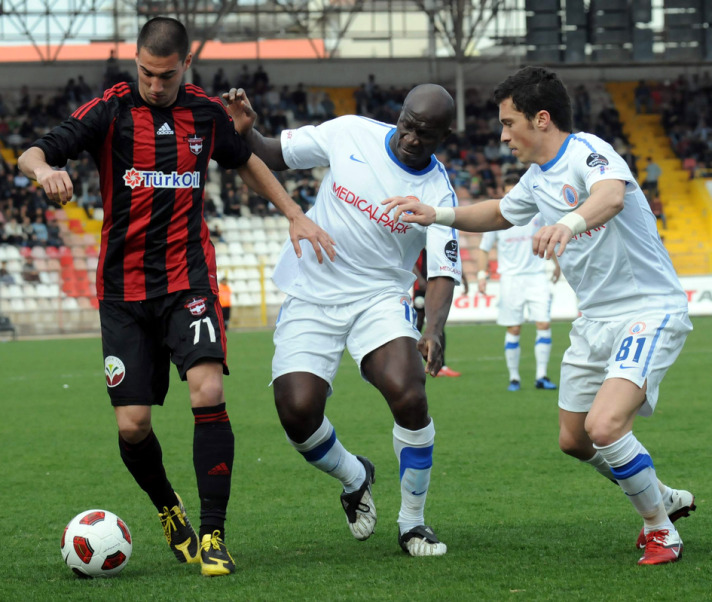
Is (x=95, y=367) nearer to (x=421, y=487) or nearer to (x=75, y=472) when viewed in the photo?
(x=75, y=472)

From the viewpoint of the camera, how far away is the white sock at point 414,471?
5.26 metres

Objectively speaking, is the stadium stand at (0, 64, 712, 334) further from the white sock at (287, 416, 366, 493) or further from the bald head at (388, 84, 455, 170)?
the bald head at (388, 84, 455, 170)

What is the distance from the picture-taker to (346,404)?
1166 cm

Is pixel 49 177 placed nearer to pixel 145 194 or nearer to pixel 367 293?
pixel 145 194

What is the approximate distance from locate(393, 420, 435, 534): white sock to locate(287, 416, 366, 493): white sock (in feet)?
1.30

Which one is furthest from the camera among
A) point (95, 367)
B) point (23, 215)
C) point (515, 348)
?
point (23, 215)

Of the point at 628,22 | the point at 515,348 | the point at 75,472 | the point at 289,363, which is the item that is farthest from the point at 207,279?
the point at 628,22

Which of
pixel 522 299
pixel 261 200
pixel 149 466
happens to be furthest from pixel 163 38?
pixel 261 200

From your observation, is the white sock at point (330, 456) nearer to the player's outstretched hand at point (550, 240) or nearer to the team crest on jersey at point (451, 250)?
the team crest on jersey at point (451, 250)

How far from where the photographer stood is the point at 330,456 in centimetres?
557

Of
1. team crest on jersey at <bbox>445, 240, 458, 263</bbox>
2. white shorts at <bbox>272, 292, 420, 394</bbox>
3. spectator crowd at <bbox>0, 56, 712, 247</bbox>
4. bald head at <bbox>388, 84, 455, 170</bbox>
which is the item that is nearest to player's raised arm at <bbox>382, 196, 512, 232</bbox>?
team crest on jersey at <bbox>445, 240, 458, 263</bbox>

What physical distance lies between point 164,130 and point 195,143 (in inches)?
6.0

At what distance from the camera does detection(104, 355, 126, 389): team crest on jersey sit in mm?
4828

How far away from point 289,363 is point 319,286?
45 cm
